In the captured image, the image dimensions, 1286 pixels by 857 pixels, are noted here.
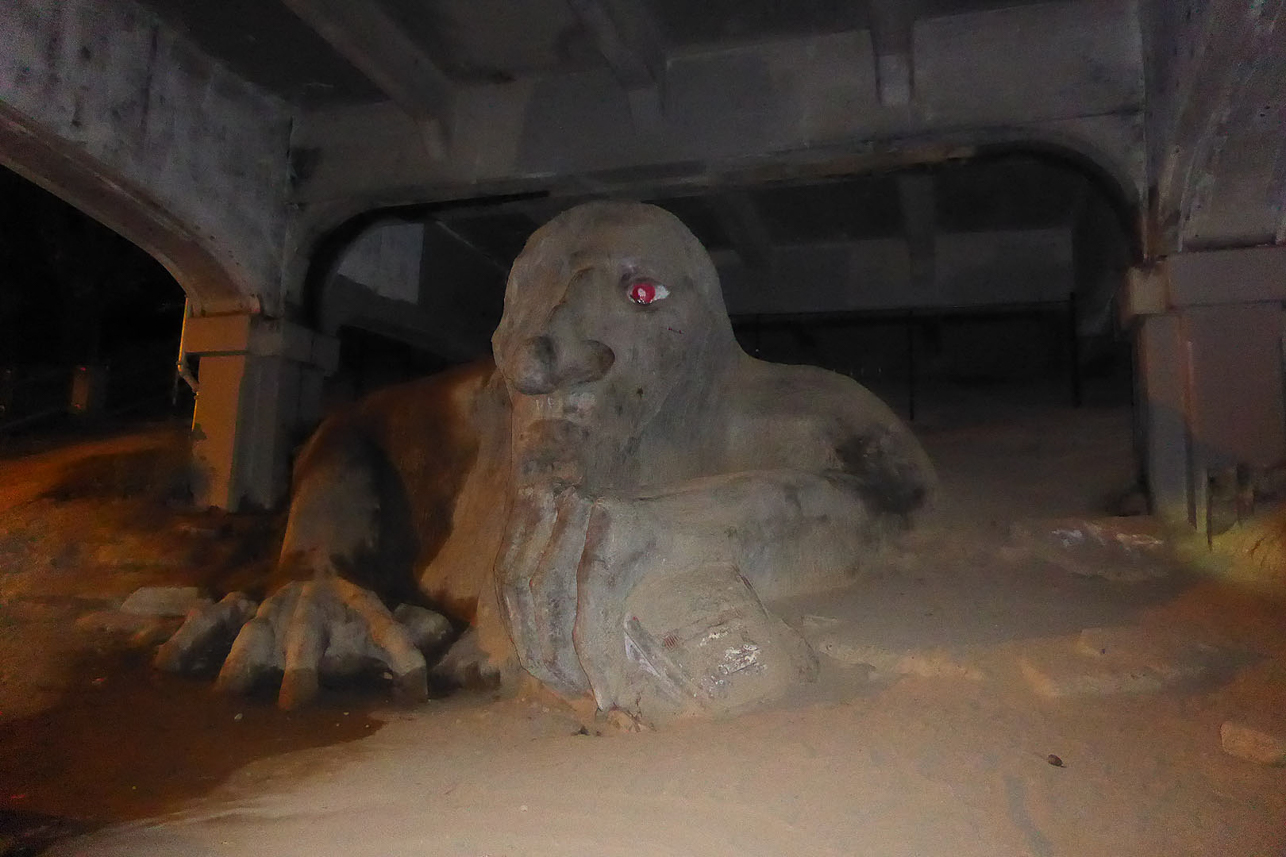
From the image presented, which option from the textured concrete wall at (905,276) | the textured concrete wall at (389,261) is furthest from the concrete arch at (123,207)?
the textured concrete wall at (905,276)

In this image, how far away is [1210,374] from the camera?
366 cm

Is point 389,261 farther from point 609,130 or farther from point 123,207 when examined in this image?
point 609,130

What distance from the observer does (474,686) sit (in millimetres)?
3016

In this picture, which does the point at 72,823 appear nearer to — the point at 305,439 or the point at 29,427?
the point at 305,439

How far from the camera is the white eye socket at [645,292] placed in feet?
9.55

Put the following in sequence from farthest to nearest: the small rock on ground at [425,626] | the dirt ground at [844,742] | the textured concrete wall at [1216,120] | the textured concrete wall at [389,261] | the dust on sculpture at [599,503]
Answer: the textured concrete wall at [389,261], the small rock on ground at [425,626], the textured concrete wall at [1216,120], the dust on sculpture at [599,503], the dirt ground at [844,742]

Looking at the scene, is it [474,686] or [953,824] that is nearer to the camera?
[953,824]

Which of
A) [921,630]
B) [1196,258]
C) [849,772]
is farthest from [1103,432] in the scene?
[849,772]

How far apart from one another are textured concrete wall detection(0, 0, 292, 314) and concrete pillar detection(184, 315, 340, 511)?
19 cm

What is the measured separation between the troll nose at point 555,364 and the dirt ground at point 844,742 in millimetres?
1054

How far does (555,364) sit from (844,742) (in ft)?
4.62

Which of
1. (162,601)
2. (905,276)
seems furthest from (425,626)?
(905,276)

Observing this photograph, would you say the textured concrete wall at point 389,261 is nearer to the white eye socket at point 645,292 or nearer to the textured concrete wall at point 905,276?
Result: the textured concrete wall at point 905,276

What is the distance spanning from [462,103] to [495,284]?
3.54 meters
